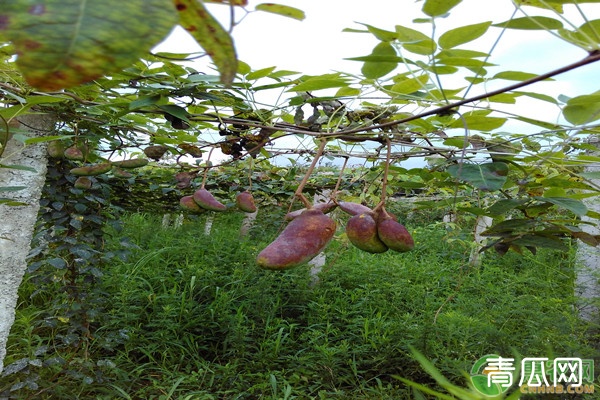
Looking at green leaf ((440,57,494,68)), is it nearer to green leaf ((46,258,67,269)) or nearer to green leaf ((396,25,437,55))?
green leaf ((396,25,437,55))

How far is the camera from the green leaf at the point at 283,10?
9.1 inches

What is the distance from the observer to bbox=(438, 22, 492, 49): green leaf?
0.58 m

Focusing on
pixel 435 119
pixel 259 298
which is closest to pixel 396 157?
pixel 435 119

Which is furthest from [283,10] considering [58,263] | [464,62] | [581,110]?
[58,263]

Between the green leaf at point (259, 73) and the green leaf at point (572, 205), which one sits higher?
the green leaf at point (259, 73)

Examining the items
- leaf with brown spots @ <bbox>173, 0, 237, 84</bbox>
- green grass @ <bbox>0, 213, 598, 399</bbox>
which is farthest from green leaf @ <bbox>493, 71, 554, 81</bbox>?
green grass @ <bbox>0, 213, 598, 399</bbox>

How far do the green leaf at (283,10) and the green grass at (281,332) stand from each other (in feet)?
5.44

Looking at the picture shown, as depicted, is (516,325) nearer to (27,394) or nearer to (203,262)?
(203,262)

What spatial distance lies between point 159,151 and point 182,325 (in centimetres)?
176

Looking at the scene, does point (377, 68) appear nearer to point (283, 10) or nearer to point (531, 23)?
point (531, 23)

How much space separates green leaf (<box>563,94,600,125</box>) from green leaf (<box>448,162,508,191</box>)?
122 mm

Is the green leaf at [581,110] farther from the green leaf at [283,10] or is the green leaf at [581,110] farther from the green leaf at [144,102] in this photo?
the green leaf at [144,102]

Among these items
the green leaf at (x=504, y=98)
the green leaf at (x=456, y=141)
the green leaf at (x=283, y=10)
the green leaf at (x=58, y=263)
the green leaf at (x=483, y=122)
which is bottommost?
the green leaf at (x=58, y=263)

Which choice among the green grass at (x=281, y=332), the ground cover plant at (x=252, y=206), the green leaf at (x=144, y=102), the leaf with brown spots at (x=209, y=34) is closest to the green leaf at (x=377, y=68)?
the ground cover plant at (x=252, y=206)
